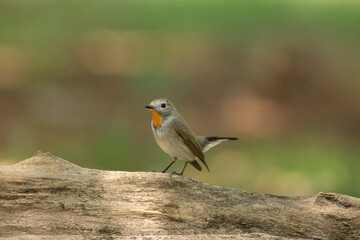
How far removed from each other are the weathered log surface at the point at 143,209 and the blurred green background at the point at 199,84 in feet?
10.3

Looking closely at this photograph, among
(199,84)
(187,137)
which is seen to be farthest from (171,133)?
(199,84)

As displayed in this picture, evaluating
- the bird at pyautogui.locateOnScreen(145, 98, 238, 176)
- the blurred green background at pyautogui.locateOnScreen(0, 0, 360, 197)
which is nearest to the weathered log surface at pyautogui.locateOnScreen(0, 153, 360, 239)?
the bird at pyautogui.locateOnScreen(145, 98, 238, 176)

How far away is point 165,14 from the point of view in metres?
15.3

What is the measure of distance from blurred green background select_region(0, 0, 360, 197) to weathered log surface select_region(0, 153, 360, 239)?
123 inches

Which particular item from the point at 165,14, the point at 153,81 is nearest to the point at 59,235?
the point at 153,81

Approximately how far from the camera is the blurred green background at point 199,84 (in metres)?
8.84

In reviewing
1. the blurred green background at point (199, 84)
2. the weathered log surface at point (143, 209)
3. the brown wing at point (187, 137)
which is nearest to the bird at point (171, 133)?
the brown wing at point (187, 137)

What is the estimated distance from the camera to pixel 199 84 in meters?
12.4

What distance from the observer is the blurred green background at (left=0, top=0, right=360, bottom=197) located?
8.84m

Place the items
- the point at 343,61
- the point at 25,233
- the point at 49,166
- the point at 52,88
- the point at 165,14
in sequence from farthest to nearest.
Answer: the point at 165,14
the point at 343,61
the point at 52,88
the point at 49,166
the point at 25,233

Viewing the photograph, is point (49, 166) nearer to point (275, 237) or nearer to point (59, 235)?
point (59, 235)

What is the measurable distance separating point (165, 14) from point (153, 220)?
1133cm

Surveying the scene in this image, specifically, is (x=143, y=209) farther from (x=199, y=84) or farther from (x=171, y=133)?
(x=199, y=84)

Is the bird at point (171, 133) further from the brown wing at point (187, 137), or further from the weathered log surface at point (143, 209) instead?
the weathered log surface at point (143, 209)
